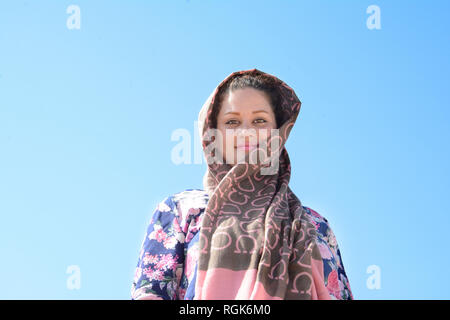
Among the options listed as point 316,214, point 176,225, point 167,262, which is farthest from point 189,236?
point 316,214

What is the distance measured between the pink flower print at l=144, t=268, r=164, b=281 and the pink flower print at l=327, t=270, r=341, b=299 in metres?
0.97

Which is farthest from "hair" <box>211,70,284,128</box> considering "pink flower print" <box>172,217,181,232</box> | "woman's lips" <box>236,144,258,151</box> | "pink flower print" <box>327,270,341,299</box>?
"pink flower print" <box>327,270,341,299</box>

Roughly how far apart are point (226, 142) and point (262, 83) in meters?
0.53

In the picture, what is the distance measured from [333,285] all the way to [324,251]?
209 mm

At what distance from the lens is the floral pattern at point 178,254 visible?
366 cm

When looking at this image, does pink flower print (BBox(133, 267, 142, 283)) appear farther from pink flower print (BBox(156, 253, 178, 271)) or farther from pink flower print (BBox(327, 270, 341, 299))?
pink flower print (BBox(327, 270, 341, 299))

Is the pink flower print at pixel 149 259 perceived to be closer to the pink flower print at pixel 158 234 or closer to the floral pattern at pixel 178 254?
the floral pattern at pixel 178 254

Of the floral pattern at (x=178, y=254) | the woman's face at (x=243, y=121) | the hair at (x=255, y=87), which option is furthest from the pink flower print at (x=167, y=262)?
the hair at (x=255, y=87)

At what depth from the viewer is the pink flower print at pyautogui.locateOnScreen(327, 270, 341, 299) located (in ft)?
12.5

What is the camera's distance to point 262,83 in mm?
4453

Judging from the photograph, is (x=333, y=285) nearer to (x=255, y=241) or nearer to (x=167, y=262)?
(x=255, y=241)
